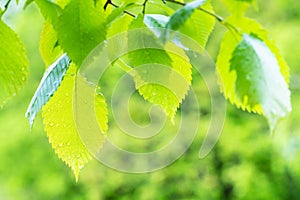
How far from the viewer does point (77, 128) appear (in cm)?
46

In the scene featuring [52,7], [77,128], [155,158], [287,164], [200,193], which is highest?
[52,7]

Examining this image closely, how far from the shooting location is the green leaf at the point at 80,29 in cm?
39

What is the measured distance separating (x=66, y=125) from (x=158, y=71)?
99mm

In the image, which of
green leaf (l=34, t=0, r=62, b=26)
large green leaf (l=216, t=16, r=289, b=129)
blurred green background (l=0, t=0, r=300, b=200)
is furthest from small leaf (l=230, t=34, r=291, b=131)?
blurred green background (l=0, t=0, r=300, b=200)

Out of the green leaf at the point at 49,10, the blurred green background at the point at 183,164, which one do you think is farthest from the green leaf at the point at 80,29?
the blurred green background at the point at 183,164

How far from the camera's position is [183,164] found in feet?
13.8

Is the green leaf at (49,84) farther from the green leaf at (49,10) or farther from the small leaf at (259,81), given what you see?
the small leaf at (259,81)

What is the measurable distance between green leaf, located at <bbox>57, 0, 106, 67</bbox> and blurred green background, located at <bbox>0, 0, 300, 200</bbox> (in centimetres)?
341

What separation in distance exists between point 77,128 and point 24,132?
3.52 m

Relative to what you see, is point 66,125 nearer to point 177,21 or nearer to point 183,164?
point 177,21

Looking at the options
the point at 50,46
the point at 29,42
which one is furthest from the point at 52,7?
the point at 29,42

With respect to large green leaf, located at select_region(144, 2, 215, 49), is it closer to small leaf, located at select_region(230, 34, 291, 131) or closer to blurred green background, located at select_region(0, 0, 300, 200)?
small leaf, located at select_region(230, 34, 291, 131)

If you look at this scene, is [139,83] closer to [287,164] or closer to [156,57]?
[156,57]

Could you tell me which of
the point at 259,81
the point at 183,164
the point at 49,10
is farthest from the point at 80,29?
the point at 183,164
